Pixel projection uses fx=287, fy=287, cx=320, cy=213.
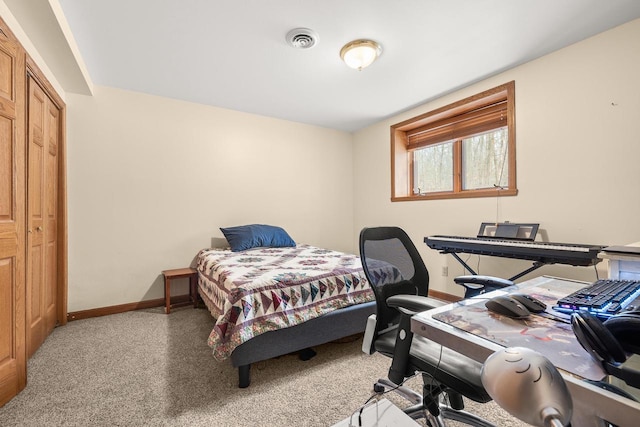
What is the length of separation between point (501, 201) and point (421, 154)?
1.37m

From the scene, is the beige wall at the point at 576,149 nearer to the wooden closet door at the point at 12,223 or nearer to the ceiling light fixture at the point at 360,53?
the ceiling light fixture at the point at 360,53

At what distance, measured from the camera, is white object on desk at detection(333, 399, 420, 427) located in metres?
1.12

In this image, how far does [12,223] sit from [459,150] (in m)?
4.00

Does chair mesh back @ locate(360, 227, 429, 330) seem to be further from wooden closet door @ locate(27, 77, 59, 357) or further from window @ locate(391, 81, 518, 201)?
wooden closet door @ locate(27, 77, 59, 357)

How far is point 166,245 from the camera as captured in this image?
3326 mm

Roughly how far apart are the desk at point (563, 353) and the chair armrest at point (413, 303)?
14 cm

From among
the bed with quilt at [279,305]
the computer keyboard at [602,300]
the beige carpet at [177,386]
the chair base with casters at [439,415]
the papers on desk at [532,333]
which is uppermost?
the computer keyboard at [602,300]

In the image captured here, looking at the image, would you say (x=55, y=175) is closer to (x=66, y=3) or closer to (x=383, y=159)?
(x=66, y=3)

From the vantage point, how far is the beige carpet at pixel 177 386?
4.95 ft

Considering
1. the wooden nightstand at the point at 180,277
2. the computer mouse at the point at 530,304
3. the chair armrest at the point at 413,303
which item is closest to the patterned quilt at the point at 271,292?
the wooden nightstand at the point at 180,277

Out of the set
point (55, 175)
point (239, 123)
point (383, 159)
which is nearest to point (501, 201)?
point (383, 159)

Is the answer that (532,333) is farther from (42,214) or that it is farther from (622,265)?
(42,214)

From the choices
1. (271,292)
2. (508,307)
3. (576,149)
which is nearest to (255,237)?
(271,292)

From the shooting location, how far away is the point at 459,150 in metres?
3.46
